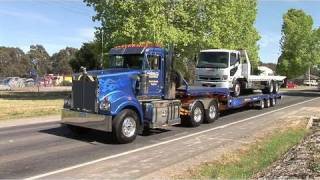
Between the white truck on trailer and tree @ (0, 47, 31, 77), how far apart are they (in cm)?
13600

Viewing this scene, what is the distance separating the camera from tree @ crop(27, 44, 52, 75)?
16675cm

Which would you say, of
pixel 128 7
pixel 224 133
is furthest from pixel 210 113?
pixel 128 7

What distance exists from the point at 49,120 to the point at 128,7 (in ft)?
50.1

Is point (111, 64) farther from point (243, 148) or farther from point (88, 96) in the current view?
point (243, 148)

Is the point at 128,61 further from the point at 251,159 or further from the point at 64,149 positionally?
the point at 251,159

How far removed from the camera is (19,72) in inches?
6314

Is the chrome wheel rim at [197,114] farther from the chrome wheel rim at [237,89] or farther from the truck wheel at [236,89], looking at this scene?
the chrome wheel rim at [237,89]

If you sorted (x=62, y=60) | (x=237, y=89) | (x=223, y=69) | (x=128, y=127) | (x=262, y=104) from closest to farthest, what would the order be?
(x=128, y=127) → (x=223, y=69) → (x=237, y=89) → (x=262, y=104) → (x=62, y=60)

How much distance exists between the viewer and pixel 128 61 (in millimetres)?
15883

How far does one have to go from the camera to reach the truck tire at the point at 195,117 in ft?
58.5

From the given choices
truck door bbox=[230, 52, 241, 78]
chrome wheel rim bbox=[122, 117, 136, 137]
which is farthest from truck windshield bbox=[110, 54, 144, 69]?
truck door bbox=[230, 52, 241, 78]

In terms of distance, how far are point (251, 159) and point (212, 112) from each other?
780 cm

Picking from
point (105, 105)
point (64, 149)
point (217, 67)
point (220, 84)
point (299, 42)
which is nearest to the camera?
point (64, 149)

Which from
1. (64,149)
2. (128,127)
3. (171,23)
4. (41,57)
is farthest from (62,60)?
(64,149)
